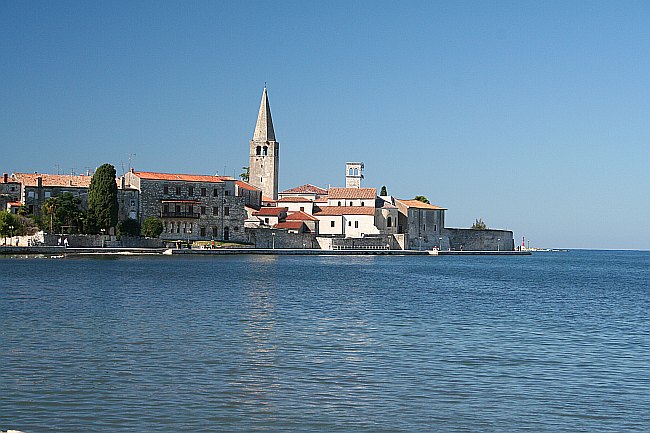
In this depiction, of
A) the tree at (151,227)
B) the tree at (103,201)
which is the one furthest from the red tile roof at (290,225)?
the tree at (103,201)

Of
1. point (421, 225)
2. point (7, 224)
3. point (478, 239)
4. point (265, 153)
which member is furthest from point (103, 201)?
point (478, 239)

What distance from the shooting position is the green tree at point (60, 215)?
69.4 meters

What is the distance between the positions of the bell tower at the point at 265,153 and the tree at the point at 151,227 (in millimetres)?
25252

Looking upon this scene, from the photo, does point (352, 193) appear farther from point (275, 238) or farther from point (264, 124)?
point (264, 124)

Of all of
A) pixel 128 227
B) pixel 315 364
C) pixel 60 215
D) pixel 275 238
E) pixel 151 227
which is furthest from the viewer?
pixel 275 238

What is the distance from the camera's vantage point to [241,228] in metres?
80.9

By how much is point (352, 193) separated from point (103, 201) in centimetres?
2952

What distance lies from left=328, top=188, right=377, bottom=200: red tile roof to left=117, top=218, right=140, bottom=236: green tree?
76.6 feet

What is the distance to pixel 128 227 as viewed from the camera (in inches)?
2928

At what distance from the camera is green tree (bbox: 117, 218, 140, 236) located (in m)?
73.8

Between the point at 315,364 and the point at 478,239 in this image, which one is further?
the point at 478,239

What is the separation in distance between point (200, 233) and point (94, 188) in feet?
43.2

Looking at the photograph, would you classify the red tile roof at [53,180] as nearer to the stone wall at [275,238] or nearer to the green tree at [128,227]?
the green tree at [128,227]

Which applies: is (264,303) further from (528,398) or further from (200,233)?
(200,233)
